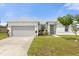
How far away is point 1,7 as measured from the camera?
12.0m

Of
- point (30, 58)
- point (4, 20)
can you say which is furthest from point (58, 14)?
point (30, 58)

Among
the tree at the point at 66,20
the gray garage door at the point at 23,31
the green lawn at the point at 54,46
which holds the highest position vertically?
the tree at the point at 66,20

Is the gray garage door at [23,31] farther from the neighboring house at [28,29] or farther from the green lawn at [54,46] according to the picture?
the green lawn at [54,46]

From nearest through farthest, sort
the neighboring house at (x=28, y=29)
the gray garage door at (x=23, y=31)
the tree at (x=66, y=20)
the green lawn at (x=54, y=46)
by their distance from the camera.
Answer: the green lawn at (x=54, y=46), the tree at (x=66, y=20), the neighboring house at (x=28, y=29), the gray garage door at (x=23, y=31)

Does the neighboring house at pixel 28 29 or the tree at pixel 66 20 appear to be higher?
the tree at pixel 66 20

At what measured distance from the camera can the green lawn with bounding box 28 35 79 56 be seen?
407 inches

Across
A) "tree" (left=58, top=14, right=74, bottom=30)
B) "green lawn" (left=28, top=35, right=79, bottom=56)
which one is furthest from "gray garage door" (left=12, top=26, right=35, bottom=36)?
"tree" (left=58, top=14, right=74, bottom=30)

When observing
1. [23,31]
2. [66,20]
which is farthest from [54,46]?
[23,31]

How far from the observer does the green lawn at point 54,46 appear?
407 inches

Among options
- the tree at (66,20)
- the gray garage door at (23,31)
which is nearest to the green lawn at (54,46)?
the tree at (66,20)

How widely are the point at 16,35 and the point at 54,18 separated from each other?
478cm

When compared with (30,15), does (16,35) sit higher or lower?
lower

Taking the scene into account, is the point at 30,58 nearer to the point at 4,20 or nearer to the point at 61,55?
the point at 61,55

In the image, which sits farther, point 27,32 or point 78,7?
point 27,32
